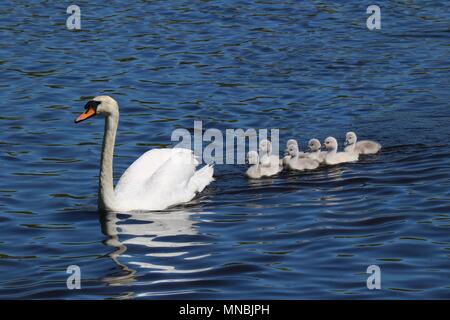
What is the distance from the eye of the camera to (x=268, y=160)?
1502 cm

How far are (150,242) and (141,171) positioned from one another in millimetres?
1828

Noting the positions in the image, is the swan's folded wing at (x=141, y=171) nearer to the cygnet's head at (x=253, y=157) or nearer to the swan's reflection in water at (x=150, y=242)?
the swan's reflection in water at (x=150, y=242)

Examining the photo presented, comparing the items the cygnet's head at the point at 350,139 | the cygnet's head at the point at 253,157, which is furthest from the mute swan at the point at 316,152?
the cygnet's head at the point at 253,157

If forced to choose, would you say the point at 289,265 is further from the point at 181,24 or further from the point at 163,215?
the point at 181,24

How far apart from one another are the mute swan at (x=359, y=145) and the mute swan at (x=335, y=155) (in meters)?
0.10

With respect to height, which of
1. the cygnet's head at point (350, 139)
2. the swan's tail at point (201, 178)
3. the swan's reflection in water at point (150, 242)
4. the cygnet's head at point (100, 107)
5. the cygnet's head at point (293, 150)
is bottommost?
the swan's reflection in water at point (150, 242)

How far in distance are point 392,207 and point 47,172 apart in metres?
4.59

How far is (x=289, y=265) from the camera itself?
38.0ft

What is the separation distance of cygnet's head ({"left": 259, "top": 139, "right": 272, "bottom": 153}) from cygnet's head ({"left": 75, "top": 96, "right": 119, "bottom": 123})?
2337 mm

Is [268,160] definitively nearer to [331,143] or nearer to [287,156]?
[287,156]

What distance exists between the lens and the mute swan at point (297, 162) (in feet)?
49.1

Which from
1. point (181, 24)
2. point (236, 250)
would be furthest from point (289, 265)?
point (181, 24)

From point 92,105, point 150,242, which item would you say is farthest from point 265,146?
point 150,242

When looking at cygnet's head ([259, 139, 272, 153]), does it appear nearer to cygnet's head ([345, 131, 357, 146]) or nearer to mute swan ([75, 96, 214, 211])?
cygnet's head ([345, 131, 357, 146])
